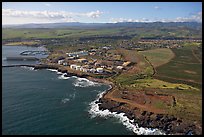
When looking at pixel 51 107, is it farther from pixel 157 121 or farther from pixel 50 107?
pixel 157 121

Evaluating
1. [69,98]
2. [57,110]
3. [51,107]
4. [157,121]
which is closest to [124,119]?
[157,121]

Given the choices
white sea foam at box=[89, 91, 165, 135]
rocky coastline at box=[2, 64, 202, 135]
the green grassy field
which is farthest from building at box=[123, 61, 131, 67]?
white sea foam at box=[89, 91, 165, 135]

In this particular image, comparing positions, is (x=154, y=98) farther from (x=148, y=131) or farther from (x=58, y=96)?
(x=58, y=96)

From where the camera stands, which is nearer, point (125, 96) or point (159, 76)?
point (125, 96)

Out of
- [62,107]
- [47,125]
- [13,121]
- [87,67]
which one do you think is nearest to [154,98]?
[62,107]

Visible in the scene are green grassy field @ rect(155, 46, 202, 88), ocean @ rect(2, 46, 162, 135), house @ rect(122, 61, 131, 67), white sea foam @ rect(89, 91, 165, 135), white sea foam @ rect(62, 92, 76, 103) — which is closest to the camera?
white sea foam @ rect(89, 91, 165, 135)

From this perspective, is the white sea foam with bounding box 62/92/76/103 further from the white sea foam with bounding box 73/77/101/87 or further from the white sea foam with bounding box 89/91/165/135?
the white sea foam with bounding box 73/77/101/87

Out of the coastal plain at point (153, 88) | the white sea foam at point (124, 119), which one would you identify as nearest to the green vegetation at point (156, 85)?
the coastal plain at point (153, 88)

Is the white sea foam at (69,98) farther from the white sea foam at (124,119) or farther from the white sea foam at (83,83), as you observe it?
the white sea foam at (83,83)
